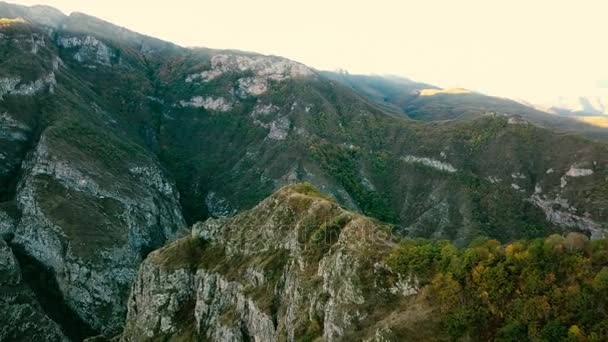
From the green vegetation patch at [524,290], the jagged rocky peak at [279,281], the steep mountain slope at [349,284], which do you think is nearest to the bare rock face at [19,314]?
the jagged rocky peak at [279,281]

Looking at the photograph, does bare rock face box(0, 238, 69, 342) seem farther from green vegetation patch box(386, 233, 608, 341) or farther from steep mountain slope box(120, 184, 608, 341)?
green vegetation patch box(386, 233, 608, 341)

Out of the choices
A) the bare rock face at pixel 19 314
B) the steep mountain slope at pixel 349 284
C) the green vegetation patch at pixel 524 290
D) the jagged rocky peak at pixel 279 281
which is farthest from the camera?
the bare rock face at pixel 19 314

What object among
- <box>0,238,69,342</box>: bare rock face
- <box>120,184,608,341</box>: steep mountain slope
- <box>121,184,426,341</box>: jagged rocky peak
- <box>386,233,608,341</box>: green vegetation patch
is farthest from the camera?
<box>0,238,69,342</box>: bare rock face

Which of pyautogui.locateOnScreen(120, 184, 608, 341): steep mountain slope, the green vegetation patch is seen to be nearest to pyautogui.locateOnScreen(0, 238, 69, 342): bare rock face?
pyautogui.locateOnScreen(120, 184, 608, 341): steep mountain slope

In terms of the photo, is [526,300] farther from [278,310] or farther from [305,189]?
[305,189]

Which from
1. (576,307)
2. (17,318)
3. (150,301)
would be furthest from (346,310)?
(17,318)

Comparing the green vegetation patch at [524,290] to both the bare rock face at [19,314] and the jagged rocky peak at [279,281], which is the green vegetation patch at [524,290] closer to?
the jagged rocky peak at [279,281]

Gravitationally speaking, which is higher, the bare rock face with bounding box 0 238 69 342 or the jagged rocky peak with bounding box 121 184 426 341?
the jagged rocky peak with bounding box 121 184 426 341

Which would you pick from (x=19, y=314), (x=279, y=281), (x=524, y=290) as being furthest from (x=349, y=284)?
(x=19, y=314)

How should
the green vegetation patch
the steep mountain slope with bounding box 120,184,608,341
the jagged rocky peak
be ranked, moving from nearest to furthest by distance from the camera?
the green vegetation patch < the steep mountain slope with bounding box 120,184,608,341 < the jagged rocky peak
